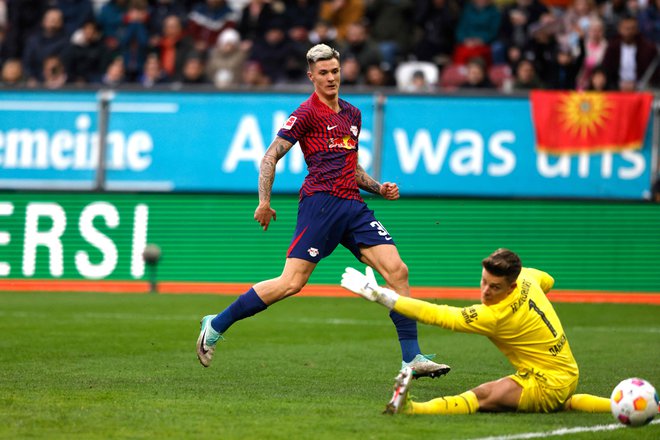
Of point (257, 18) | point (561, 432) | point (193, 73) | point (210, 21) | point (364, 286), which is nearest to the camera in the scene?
point (561, 432)

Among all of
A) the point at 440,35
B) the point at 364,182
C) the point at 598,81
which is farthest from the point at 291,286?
the point at 440,35

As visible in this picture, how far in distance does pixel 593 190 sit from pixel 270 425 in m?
11.6

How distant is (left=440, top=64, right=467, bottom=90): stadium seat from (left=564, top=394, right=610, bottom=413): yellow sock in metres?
12.5

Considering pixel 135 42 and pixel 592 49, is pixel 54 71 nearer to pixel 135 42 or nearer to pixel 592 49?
pixel 135 42

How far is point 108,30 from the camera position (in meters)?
23.6

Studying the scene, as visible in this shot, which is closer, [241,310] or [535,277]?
[535,277]

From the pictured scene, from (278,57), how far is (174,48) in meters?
1.94

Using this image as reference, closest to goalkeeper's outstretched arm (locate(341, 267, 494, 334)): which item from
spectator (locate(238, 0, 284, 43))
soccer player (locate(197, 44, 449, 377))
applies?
soccer player (locate(197, 44, 449, 377))

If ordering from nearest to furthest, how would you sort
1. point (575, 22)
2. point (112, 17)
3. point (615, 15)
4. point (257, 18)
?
point (615, 15)
point (575, 22)
point (257, 18)
point (112, 17)

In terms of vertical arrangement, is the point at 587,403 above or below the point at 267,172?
below

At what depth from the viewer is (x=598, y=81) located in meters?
Result: 18.6

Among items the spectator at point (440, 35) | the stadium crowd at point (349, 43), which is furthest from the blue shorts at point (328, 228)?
the spectator at point (440, 35)

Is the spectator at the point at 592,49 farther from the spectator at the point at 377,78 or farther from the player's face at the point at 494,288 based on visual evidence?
the player's face at the point at 494,288

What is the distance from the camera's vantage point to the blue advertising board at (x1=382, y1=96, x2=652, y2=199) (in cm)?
1817
